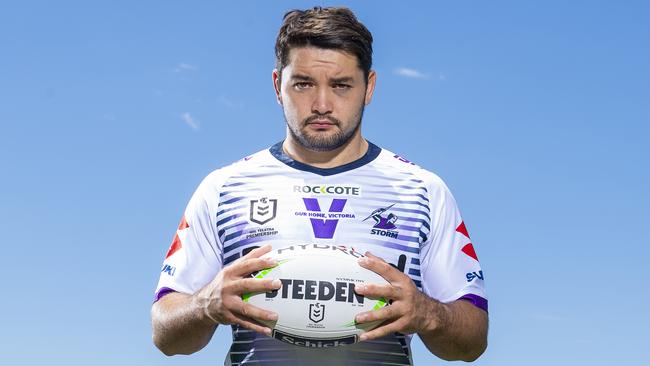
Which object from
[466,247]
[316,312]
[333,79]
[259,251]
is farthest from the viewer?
[466,247]

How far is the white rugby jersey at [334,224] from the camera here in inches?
289

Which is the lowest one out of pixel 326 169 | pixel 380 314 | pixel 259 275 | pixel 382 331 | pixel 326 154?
pixel 382 331

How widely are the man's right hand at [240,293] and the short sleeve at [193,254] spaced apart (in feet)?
3.31

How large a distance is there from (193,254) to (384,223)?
1598 mm

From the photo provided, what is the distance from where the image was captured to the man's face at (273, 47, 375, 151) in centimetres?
730

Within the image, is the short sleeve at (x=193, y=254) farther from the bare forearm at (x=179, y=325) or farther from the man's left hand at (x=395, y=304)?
the man's left hand at (x=395, y=304)

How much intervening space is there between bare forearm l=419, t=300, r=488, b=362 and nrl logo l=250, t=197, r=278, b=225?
154 cm

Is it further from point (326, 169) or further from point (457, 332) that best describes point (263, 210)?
point (457, 332)

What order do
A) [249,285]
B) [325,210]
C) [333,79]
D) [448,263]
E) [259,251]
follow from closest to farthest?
[249,285] → [259,251] → [333,79] → [325,210] → [448,263]

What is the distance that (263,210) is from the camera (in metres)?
7.53

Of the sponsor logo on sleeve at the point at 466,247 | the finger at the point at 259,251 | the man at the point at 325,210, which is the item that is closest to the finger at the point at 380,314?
the man at the point at 325,210

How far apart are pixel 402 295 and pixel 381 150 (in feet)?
6.16

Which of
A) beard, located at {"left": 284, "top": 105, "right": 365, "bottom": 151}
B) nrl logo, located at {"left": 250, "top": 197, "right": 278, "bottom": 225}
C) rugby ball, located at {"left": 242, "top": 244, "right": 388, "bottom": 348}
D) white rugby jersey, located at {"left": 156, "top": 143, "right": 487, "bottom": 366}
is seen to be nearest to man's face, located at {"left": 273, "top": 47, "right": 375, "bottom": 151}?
beard, located at {"left": 284, "top": 105, "right": 365, "bottom": 151}

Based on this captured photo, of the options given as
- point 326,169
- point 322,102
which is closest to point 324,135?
point 322,102
